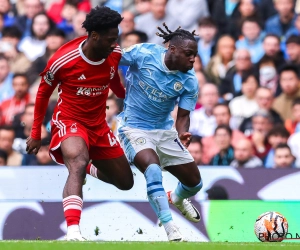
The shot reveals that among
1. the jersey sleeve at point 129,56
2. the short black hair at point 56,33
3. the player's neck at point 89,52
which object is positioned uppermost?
the short black hair at point 56,33

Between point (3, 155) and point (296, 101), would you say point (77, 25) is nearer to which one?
point (3, 155)

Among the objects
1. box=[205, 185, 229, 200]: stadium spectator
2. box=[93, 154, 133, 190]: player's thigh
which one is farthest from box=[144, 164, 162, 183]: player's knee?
box=[205, 185, 229, 200]: stadium spectator

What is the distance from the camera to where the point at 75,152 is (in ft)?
24.8

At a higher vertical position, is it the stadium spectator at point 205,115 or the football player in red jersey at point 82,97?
the stadium spectator at point 205,115

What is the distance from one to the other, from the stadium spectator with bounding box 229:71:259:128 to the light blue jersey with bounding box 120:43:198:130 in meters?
3.54

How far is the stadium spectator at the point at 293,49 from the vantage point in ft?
40.1

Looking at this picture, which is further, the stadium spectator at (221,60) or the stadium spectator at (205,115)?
the stadium spectator at (221,60)

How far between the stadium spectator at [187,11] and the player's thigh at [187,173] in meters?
4.62

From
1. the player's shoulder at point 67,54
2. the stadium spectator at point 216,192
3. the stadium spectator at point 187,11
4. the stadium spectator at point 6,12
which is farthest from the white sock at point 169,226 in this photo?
the stadium spectator at point 6,12

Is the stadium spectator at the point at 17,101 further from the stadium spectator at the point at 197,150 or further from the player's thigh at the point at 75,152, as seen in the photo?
the player's thigh at the point at 75,152

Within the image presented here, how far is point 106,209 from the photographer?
33.1 feet

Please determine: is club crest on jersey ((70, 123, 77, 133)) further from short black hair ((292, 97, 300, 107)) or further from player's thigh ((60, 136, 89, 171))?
short black hair ((292, 97, 300, 107))

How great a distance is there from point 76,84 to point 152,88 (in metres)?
0.96

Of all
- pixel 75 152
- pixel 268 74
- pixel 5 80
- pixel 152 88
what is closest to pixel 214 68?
pixel 268 74
